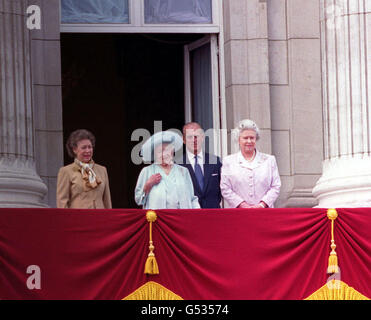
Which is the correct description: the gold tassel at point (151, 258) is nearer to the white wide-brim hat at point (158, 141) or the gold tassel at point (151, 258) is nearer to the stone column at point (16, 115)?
the white wide-brim hat at point (158, 141)

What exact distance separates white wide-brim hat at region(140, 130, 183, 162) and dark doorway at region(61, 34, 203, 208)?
9767 mm

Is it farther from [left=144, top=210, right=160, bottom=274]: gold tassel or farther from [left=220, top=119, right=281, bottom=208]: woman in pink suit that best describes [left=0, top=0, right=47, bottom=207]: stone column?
[left=220, top=119, right=281, bottom=208]: woman in pink suit

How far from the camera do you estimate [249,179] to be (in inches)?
681

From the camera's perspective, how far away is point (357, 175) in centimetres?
1795

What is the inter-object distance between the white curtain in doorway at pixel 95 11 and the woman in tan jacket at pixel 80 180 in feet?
14.8

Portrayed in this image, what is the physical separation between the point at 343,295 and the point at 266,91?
5704 mm

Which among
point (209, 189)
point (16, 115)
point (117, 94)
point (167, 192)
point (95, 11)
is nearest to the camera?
point (167, 192)

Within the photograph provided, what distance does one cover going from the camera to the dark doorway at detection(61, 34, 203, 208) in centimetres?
2758

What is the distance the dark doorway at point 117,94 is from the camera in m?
27.6

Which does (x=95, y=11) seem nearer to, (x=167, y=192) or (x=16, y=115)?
(x=16, y=115)

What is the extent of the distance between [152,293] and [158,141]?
2088mm

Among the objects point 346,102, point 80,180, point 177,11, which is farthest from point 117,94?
point 80,180
